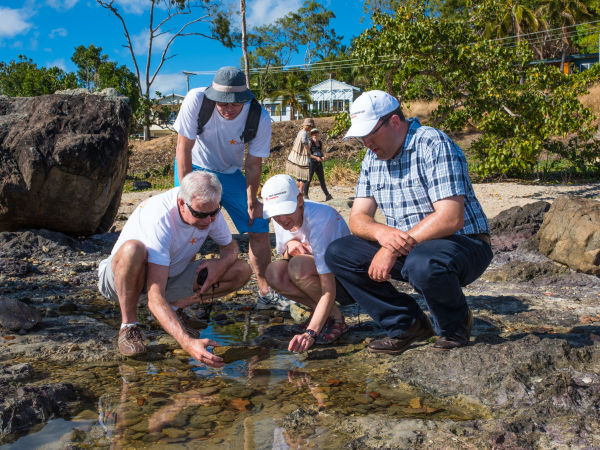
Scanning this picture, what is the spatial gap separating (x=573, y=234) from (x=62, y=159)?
541 centimetres

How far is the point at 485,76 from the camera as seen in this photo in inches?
500

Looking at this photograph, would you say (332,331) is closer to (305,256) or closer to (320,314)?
(320,314)

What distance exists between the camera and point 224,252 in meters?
4.29

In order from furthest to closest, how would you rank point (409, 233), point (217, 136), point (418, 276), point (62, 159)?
point (62, 159) → point (217, 136) → point (409, 233) → point (418, 276)

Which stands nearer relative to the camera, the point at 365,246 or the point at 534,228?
the point at 365,246

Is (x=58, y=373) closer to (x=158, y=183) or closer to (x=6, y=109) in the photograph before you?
(x=6, y=109)

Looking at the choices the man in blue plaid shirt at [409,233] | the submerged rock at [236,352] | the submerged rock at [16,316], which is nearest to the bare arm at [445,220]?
the man in blue plaid shirt at [409,233]

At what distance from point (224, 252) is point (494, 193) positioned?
9.56 m

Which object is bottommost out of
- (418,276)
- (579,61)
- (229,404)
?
(229,404)

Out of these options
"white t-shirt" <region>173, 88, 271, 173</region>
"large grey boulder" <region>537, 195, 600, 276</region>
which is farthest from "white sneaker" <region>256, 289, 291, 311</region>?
"large grey boulder" <region>537, 195, 600, 276</region>

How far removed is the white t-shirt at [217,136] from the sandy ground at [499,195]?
17.4 ft

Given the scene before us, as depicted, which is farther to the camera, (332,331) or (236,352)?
(332,331)

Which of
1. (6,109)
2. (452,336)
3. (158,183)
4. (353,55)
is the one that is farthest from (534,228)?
(158,183)

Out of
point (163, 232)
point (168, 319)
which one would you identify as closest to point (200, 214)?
point (163, 232)
